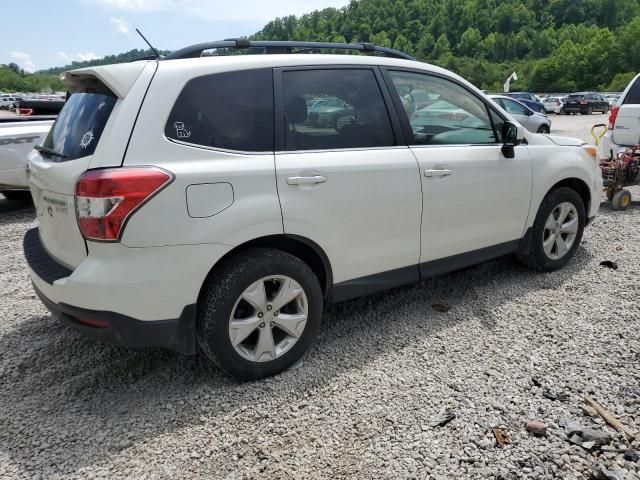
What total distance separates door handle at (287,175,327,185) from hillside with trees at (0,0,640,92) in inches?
4481

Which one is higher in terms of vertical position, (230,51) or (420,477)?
(230,51)

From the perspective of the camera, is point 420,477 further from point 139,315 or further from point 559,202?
point 559,202

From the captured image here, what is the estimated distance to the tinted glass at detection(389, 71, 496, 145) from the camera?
3.58 metres

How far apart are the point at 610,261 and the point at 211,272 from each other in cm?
379

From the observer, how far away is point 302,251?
3.17 metres

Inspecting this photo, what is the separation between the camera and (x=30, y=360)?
11.0 feet

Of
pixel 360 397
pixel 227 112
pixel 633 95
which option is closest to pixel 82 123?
pixel 227 112

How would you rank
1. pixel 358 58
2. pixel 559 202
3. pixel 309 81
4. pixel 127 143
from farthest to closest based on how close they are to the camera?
1. pixel 559 202
2. pixel 358 58
3. pixel 309 81
4. pixel 127 143

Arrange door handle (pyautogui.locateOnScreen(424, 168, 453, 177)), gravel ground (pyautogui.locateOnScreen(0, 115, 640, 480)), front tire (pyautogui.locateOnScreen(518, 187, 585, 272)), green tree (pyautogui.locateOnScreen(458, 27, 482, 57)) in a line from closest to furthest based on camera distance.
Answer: gravel ground (pyautogui.locateOnScreen(0, 115, 640, 480)), door handle (pyautogui.locateOnScreen(424, 168, 453, 177)), front tire (pyautogui.locateOnScreen(518, 187, 585, 272)), green tree (pyautogui.locateOnScreen(458, 27, 482, 57))

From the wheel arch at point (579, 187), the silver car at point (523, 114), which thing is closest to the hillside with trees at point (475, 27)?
the silver car at point (523, 114)

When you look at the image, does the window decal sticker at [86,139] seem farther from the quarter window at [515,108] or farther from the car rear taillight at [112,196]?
the quarter window at [515,108]

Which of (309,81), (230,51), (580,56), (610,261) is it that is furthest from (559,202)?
(580,56)

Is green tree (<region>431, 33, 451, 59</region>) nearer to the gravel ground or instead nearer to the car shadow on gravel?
the car shadow on gravel

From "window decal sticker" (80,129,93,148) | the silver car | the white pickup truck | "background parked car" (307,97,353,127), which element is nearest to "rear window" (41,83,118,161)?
"window decal sticker" (80,129,93,148)
